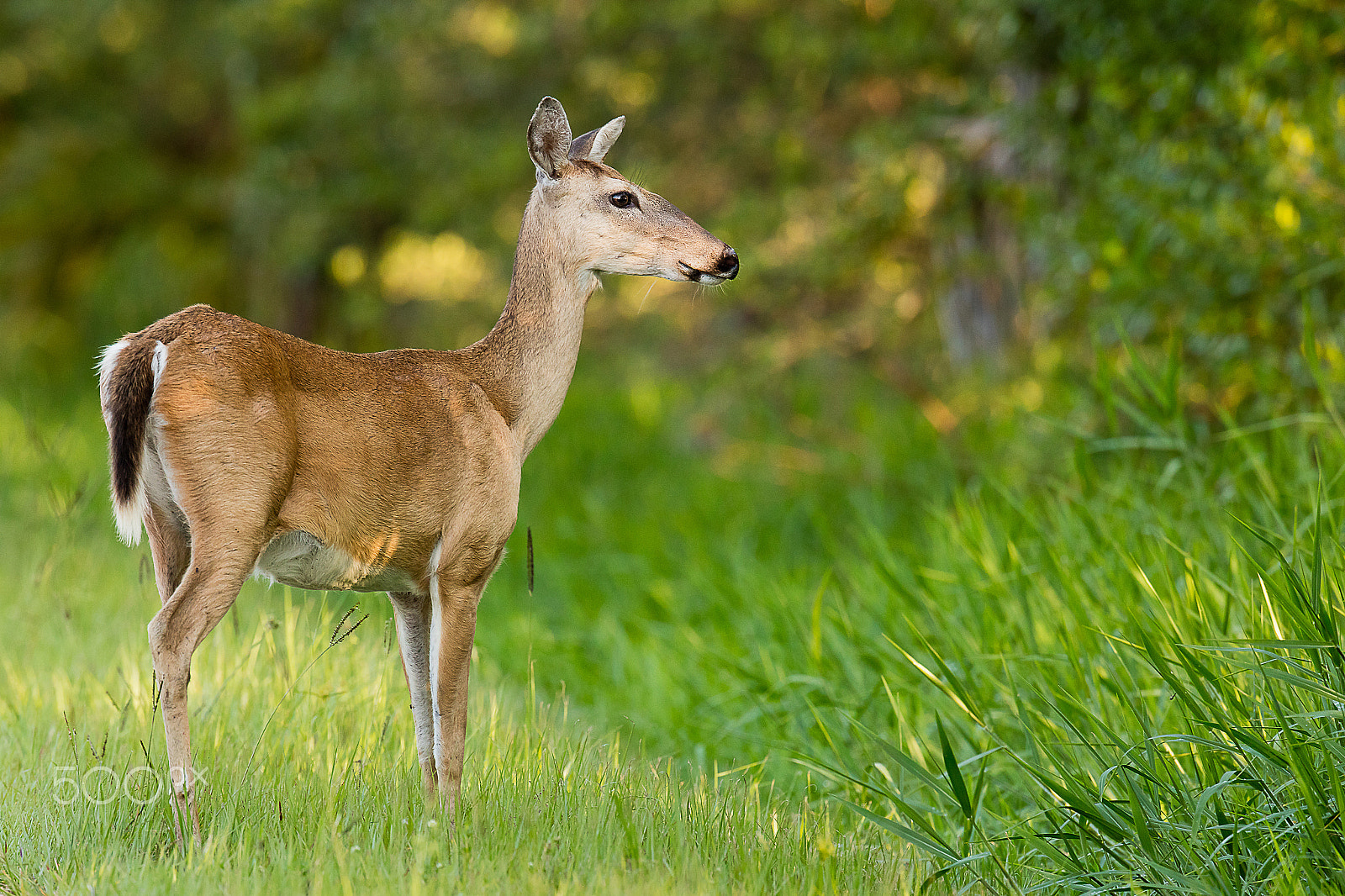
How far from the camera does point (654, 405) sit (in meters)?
11.1

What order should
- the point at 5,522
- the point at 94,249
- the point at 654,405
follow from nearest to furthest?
the point at 5,522
the point at 654,405
the point at 94,249

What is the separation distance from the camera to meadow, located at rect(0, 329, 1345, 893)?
2.63 metres

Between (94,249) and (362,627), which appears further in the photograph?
(94,249)

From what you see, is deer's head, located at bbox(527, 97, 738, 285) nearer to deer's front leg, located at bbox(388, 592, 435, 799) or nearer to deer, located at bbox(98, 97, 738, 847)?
Answer: deer, located at bbox(98, 97, 738, 847)

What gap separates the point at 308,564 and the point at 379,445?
30 cm

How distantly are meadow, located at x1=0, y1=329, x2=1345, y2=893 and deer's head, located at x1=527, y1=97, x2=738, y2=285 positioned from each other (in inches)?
42.4

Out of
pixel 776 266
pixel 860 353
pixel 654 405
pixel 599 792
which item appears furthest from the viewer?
pixel 654 405

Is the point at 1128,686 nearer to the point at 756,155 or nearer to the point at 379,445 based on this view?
the point at 379,445

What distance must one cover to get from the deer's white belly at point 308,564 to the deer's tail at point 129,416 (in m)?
0.28

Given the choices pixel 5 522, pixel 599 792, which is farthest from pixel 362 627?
pixel 5 522

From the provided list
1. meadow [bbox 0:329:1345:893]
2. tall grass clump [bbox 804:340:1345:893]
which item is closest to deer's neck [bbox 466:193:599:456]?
meadow [bbox 0:329:1345:893]

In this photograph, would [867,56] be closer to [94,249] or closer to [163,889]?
[163,889]

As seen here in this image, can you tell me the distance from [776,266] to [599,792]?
185 inches

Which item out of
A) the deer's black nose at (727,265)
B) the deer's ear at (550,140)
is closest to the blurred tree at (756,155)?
the deer's black nose at (727,265)
